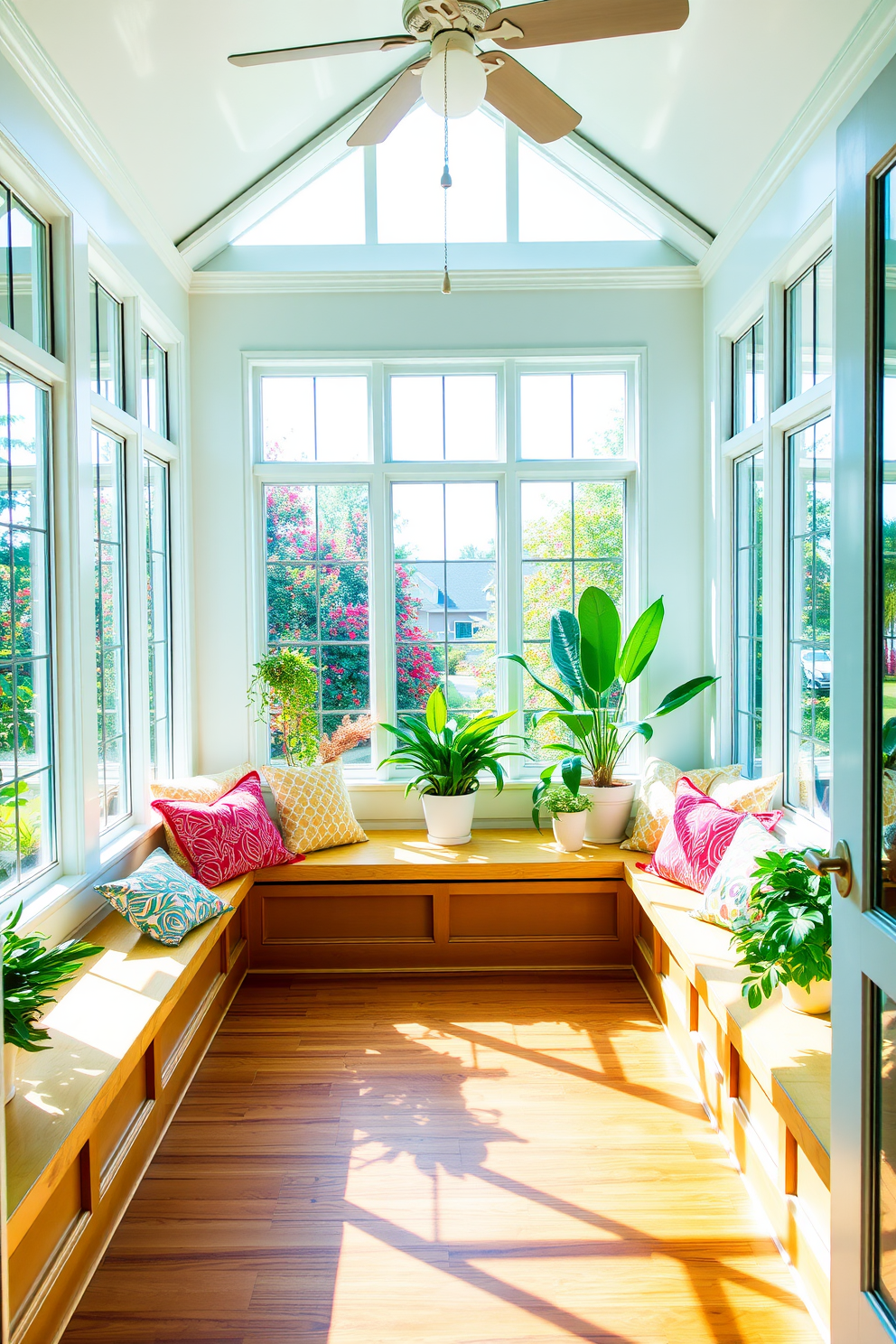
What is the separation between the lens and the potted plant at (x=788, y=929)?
2158mm

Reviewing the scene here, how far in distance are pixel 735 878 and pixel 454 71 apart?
8.32 ft

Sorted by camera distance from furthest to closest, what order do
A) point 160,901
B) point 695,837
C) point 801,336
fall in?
point 695,837 → point 801,336 → point 160,901

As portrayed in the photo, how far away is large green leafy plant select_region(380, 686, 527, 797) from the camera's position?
13.2 ft

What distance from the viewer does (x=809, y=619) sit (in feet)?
10.6

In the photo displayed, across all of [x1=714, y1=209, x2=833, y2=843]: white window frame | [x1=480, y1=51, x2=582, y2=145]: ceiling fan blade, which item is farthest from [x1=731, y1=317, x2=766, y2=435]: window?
[x1=480, y1=51, x2=582, y2=145]: ceiling fan blade

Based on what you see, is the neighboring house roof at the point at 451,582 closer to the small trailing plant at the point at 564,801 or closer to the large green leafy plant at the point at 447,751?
the large green leafy plant at the point at 447,751

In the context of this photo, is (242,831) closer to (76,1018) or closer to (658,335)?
(76,1018)

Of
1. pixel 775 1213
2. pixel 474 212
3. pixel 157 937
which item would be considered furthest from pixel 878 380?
pixel 474 212

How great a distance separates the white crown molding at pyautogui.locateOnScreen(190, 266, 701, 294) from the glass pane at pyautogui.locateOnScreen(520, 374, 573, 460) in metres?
0.46

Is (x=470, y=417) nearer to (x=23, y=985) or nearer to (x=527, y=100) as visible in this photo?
(x=527, y=100)

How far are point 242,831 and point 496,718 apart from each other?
1.28 m

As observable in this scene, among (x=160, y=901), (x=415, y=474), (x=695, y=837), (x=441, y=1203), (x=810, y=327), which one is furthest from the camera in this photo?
(x=415, y=474)

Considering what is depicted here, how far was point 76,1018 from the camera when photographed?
7.68 ft

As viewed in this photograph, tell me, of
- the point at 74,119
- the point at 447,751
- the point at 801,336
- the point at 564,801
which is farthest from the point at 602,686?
the point at 74,119
